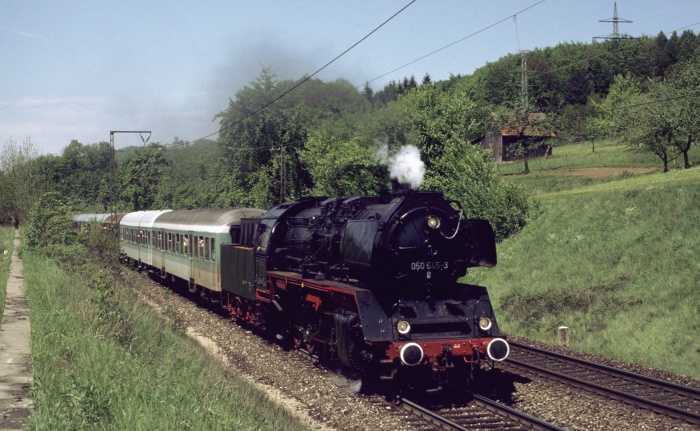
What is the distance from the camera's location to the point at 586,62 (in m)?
116

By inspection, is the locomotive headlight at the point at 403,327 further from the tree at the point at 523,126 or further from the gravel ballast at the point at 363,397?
the tree at the point at 523,126

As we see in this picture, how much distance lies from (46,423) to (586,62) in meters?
121

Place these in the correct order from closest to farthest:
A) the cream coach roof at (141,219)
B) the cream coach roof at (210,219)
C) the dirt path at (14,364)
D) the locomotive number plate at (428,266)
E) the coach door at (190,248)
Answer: the dirt path at (14,364) < the locomotive number plate at (428,266) < the cream coach roof at (210,219) < the coach door at (190,248) < the cream coach roof at (141,219)

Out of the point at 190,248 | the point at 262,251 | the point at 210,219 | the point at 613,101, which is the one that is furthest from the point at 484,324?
the point at 613,101

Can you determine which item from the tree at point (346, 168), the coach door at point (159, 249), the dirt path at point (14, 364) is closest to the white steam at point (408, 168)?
the dirt path at point (14, 364)

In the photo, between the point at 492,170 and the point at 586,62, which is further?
the point at 586,62

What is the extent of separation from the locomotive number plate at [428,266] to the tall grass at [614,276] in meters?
6.23

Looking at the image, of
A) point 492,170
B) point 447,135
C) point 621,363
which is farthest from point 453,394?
point 447,135

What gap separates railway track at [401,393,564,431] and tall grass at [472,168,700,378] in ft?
18.4

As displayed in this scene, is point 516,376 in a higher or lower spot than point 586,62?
lower

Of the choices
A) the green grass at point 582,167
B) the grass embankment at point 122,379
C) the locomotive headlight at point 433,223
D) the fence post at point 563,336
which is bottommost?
the fence post at point 563,336

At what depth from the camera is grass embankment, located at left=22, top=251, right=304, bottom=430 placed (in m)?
7.90

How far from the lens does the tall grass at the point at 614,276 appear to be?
1678 cm

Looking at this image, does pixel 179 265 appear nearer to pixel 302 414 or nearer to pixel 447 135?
pixel 302 414
